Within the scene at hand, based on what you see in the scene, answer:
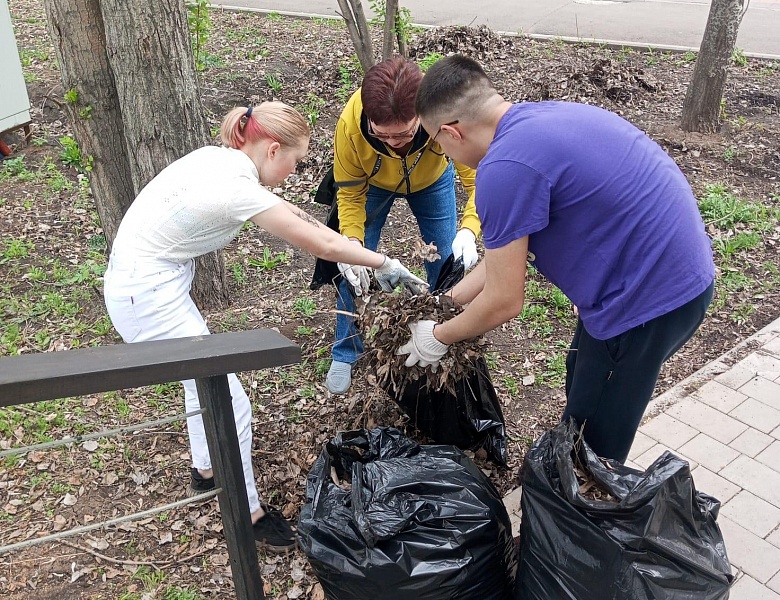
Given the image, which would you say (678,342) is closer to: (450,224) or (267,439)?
(450,224)

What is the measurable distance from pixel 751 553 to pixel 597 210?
5.05ft

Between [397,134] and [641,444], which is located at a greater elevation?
[397,134]

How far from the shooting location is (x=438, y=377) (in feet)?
8.21

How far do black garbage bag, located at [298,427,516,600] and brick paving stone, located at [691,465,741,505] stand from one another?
105 centimetres

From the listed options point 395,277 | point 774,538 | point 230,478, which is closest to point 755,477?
point 774,538

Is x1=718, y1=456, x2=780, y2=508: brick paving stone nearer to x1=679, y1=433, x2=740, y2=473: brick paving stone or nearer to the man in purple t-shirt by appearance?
x1=679, y1=433, x2=740, y2=473: brick paving stone

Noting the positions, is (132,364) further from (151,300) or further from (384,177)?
(384,177)

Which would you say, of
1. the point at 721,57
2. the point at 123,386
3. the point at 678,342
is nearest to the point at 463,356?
the point at 678,342

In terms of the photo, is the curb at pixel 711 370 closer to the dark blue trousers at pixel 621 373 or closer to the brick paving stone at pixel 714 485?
the brick paving stone at pixel 714 485

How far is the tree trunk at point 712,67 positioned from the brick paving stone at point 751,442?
356 centimetres

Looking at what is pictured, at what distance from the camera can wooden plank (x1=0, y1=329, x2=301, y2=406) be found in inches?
45.8

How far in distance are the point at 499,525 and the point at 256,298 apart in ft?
7.74

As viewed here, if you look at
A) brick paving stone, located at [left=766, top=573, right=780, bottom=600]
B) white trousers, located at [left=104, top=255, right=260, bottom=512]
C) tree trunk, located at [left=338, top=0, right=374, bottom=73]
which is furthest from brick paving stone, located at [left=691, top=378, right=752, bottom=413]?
tree trunk, located at [left=338, top=0, right=374, bottom=73]

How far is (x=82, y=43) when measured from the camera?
10.6 feet
